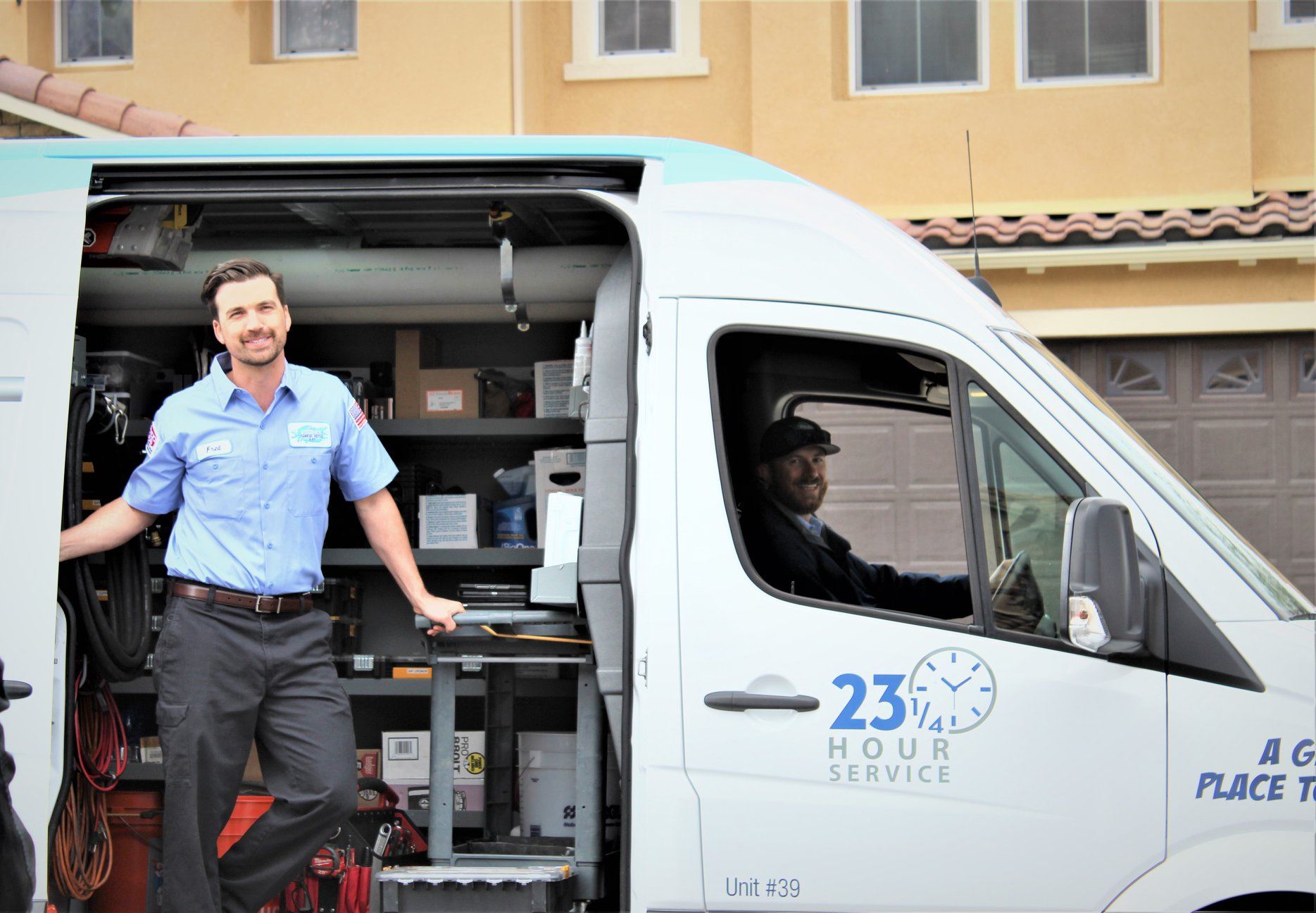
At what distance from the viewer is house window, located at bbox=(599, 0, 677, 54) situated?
32.0 ft

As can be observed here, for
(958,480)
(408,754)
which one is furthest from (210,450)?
(958,480)

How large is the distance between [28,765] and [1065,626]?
271cm

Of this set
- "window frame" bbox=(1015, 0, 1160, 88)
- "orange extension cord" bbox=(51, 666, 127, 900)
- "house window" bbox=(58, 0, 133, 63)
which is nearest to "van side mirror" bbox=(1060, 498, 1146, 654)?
"orange extension cord" bbox=(51, 666, 127, 900)

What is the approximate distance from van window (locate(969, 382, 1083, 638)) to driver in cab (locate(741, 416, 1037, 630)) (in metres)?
0.04

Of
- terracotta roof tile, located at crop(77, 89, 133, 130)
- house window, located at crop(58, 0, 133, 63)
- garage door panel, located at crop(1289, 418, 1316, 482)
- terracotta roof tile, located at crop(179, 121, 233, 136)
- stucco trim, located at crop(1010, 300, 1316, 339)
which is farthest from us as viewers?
house window, located at crop(58, 0, 133, 63)

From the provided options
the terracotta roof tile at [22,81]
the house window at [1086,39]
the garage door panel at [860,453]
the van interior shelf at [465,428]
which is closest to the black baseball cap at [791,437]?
the garage door panel at [860,453]

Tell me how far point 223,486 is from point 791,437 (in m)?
1.70

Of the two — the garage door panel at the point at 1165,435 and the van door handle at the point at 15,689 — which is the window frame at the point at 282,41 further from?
the van door handle at the point at 15,689

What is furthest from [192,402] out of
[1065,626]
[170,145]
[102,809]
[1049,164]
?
[1049,164]

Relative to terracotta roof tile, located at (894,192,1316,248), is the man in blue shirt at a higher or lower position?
lower

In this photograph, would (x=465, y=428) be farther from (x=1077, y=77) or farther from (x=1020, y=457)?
(x=1077, y=77)

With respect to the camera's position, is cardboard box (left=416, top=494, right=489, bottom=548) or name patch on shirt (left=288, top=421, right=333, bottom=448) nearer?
name patch on shirt (left=288, top=421, right=333, bottom=448)

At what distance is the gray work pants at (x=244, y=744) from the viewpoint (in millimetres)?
3641

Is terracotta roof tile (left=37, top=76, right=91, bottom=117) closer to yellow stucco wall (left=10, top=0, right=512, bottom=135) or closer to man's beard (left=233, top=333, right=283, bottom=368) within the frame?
yellow stucco wall (left=10, top=0, right=512, bottom=135)
